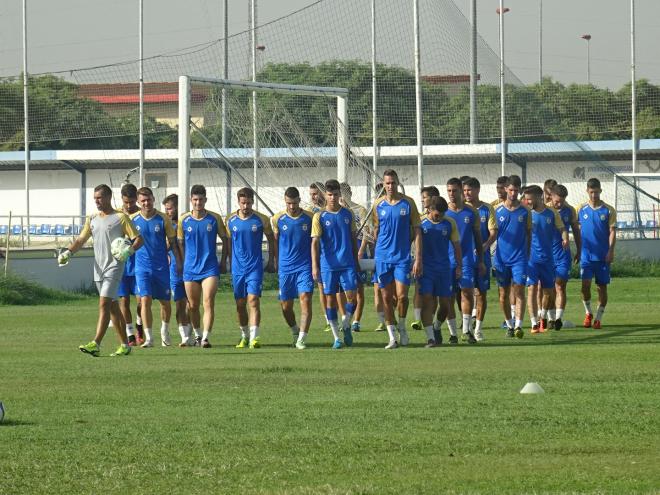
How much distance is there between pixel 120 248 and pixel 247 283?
7.22ft

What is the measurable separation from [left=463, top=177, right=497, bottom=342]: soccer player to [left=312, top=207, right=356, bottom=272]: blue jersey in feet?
6.68

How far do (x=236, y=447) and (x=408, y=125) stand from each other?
32700 millimetres

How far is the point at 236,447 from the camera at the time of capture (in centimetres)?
872

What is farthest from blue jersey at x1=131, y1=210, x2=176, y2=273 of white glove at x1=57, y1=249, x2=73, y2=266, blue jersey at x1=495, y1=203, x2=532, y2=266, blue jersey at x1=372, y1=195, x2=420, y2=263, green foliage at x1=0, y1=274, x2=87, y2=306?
green foliage at x1=0, y1=274, x2=87, y2=306

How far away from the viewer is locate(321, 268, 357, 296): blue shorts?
1741cm

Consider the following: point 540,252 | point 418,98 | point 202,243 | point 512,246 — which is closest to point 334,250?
point 202,243

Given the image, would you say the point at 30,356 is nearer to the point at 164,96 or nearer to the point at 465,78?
the point at 465,78

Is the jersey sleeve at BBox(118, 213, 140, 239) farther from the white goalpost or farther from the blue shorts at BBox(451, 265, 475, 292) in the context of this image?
the white goalpost

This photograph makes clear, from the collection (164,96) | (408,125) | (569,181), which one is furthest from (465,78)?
(164,96)

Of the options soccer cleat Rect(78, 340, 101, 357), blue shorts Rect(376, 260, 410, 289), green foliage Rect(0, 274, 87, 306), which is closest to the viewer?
soccer cleat Rect(78, 340, 101, 357)

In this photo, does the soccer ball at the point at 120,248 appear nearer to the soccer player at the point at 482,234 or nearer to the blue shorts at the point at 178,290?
the blue shorts at the point at 178,290

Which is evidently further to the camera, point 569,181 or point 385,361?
point 569,181

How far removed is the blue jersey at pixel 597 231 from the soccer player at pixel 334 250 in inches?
194

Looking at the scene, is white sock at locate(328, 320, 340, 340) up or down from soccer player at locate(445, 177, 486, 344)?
down
